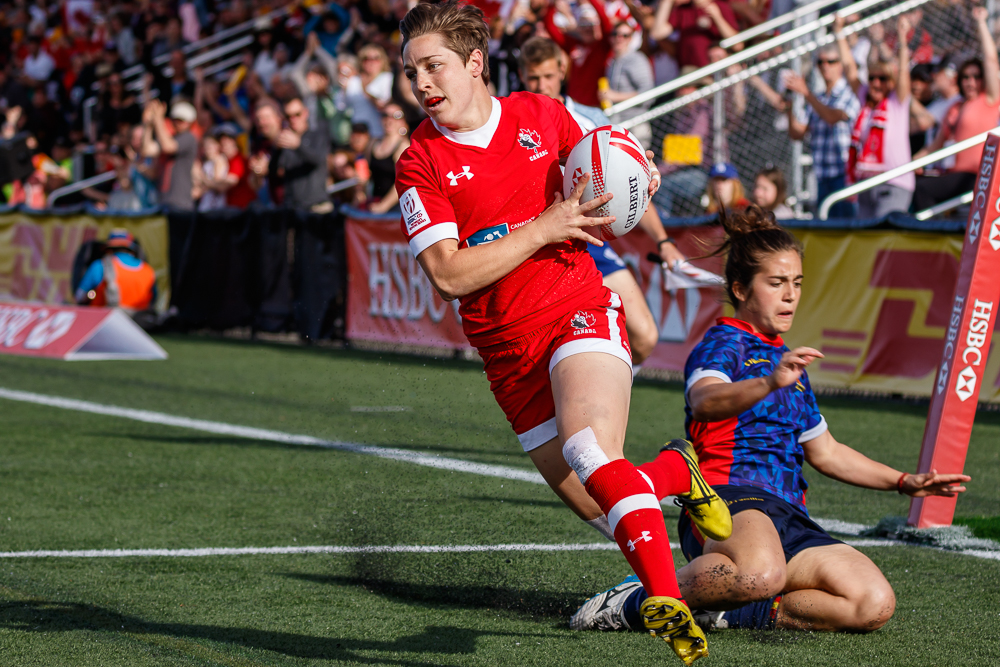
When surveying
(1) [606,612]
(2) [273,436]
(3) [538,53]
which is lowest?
(2) [273,436]

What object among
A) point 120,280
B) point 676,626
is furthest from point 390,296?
point 676,626

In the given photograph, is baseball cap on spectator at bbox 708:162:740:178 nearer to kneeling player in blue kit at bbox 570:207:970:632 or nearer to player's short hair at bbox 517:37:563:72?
player's short hair at bbox 517:37:563:72

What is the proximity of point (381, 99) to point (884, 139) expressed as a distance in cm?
675

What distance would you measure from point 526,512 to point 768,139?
26.0 ft

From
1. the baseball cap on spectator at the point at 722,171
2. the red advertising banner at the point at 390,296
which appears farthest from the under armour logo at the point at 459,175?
the red advertising banner at the point at 390,296

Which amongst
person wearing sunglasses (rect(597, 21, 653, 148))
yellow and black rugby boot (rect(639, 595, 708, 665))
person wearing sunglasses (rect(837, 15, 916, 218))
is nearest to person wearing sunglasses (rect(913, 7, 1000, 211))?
person wearing sunglasses (rect(837, 15, 916, 218))

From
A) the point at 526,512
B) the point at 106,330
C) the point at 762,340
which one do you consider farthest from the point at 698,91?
the point at 762,340

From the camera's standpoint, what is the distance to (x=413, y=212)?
12.8 feet

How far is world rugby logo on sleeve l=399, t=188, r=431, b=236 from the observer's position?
153 inches

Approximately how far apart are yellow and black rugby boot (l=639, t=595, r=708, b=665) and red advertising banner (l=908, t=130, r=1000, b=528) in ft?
9.20

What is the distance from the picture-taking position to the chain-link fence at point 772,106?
12.8 m

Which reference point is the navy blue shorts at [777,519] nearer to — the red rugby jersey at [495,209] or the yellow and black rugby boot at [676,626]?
the red rugby jersey at [495,209]

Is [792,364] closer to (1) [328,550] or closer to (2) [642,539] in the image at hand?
(2) [642,539]

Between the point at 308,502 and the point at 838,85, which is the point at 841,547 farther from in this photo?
the point at 838,85
